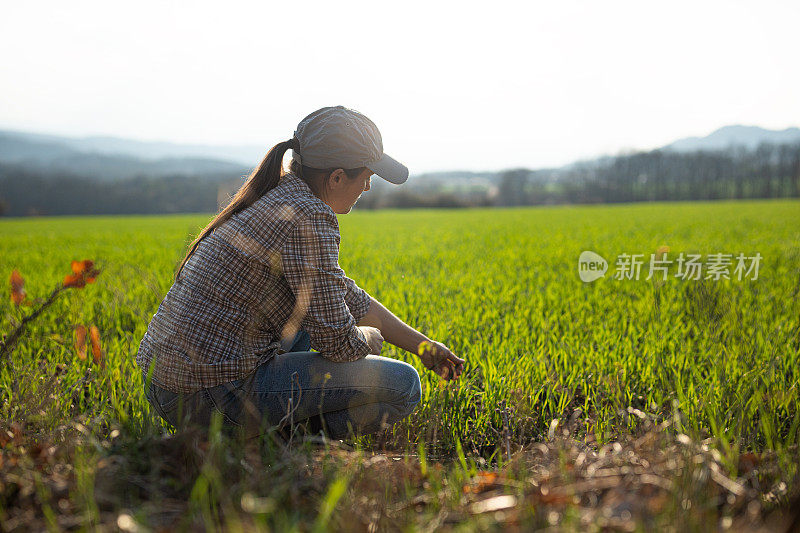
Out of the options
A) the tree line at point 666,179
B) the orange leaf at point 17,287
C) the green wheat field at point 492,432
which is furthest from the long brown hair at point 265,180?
the tree line at point 666,179

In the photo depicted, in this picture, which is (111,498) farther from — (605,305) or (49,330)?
(605,305)

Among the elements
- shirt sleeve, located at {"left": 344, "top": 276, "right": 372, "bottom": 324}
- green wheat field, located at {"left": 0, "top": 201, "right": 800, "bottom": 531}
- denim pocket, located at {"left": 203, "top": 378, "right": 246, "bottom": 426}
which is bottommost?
green wheat field, located at {"left": 0, "top": 201, "right": 800, "bottom": 531}

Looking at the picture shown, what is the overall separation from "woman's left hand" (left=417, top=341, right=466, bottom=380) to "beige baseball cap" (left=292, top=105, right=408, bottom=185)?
2.49 ft

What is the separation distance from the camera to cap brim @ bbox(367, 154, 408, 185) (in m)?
2.16

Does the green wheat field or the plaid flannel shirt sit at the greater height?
the plaid flannel shirt

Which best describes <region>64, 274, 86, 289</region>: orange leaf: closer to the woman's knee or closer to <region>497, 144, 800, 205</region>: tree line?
the woman's knee

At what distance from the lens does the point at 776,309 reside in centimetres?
441

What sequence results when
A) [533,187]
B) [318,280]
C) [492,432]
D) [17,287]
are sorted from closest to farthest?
[17,287], [318,280], [492,432], [533,187]

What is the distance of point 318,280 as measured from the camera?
75.1 inches

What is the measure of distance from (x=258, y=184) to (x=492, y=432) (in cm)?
147

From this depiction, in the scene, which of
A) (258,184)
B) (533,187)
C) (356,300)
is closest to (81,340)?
(258,184)

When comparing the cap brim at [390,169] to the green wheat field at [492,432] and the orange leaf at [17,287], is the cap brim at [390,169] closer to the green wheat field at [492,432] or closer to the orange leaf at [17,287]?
the green wheat field at [492,432]

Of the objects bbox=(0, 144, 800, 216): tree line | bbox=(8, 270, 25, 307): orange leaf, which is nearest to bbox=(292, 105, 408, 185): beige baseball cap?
bbox=(8, 270, 25, 307): orange leaf

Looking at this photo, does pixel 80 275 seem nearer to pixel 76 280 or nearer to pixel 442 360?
pixel 76 280
